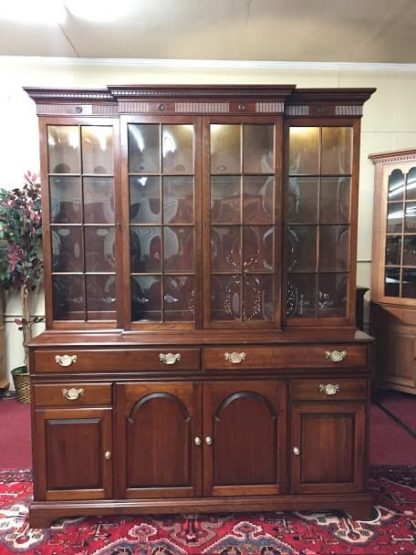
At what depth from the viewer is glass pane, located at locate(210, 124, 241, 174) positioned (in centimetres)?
211

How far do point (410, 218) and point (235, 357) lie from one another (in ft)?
7.58

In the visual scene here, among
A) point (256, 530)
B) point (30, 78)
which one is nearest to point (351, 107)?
point (256, 530)

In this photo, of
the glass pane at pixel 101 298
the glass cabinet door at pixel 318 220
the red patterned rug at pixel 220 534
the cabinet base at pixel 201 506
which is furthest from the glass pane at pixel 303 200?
the red patterned rug at pixel 220 534

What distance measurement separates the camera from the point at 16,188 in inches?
135

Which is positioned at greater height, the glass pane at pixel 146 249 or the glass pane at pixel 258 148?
the glass pane at pixel 258 148

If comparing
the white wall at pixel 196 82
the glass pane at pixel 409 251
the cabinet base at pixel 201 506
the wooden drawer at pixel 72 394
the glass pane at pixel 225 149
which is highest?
the white wall at pixel 196 82

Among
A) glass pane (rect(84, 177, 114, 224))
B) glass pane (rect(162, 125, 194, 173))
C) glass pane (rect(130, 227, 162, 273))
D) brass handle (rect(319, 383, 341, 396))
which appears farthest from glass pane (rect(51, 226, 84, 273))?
brass handle (rect(319, 383, 341, 396))

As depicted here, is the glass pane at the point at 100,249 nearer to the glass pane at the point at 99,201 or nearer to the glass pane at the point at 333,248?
the glass pane at the point at 99,201

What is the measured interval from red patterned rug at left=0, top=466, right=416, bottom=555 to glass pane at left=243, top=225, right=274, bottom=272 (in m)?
1.30

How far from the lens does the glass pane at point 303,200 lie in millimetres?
→ 2209

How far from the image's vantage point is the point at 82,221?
219 cm

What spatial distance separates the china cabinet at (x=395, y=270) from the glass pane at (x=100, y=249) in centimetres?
247

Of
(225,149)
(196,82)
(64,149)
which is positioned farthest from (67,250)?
(196,82)

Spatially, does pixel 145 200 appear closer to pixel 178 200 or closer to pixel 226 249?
pixel 178 200
